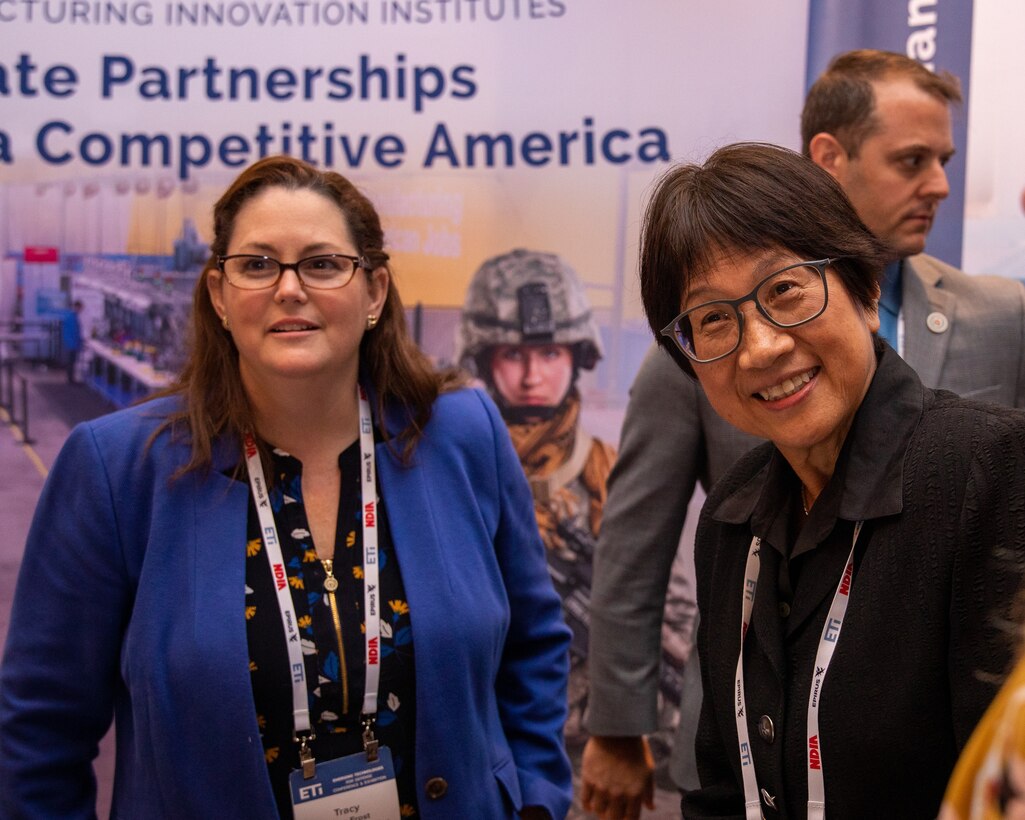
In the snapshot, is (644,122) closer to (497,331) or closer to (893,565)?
(497,331)

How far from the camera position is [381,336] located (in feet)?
7.78

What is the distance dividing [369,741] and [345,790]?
91mm

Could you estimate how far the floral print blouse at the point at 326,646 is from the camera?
2.00 meters

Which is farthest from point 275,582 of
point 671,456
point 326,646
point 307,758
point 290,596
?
point 671,456

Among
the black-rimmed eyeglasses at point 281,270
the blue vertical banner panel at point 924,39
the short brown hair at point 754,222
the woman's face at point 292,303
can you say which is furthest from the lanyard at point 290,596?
the blue vertical banner panel at point 924,39

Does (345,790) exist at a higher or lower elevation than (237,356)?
lower

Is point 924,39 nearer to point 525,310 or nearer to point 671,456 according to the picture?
point 525,310

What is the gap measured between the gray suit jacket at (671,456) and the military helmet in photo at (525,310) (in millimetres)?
818

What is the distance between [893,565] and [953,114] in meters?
2.13

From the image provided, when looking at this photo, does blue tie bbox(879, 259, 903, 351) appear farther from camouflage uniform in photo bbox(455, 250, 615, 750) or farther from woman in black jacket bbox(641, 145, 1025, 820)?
camouflage uniform in photo bbox(455, 250, 615, 750)

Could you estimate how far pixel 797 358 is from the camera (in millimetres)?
1443

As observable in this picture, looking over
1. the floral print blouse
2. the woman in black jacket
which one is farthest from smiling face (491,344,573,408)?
the woman in black jacket

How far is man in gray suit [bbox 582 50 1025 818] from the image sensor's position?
230 centimetres

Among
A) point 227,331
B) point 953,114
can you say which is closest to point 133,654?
point 227,331
